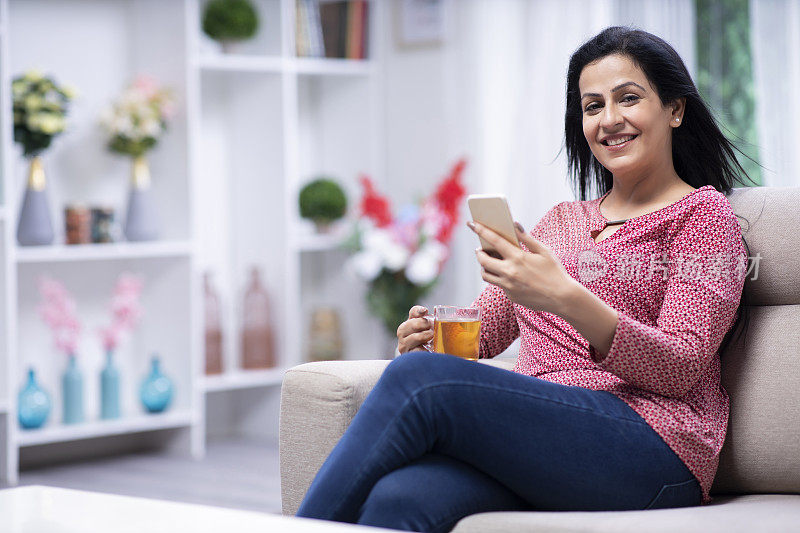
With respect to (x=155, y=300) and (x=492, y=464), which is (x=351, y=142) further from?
(x=492, y=464)

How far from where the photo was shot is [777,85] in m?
3.32

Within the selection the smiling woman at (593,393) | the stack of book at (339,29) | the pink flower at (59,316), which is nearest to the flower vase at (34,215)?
the pink flower at (59,316)

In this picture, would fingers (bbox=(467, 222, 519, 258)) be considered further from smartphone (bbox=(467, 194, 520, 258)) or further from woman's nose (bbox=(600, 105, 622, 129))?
woman's nose (bbox=(600, 105, 622, 129))

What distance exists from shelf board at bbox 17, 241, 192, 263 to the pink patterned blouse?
2007 mm

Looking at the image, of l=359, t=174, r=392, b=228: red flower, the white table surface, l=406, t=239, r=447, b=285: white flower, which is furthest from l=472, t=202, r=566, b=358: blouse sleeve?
l=359, t=174, r=392, b=228: red flower

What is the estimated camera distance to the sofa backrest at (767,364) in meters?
1.82

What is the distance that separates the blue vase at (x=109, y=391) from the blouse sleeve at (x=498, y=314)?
1.95 meters

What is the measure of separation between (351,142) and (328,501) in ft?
9.41

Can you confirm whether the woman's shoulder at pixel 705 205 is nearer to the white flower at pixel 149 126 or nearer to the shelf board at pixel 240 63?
the white flower at pixel 149 126

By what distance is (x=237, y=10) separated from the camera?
3.95 meters

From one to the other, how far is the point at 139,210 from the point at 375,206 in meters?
0.87

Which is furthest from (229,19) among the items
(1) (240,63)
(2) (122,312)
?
(2) (122,312)

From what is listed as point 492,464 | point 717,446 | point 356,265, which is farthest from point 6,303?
point 717,446

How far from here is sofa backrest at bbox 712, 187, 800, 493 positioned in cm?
182
